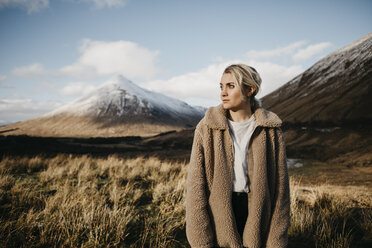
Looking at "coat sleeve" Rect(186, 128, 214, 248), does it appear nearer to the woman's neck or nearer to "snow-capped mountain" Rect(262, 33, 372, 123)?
the woman's neck

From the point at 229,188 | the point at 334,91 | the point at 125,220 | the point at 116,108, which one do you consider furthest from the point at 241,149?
the point at 116,108

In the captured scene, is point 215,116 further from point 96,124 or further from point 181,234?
point 96,124

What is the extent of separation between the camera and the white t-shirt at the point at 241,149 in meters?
1.70

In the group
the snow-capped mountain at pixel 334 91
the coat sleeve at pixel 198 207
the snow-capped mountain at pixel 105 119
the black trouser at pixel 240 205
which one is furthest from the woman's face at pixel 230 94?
the snow-capped mountain at pixel 105 119

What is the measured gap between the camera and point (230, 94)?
1.73 m

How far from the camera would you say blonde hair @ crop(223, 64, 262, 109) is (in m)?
1.71

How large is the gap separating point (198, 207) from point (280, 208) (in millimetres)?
756

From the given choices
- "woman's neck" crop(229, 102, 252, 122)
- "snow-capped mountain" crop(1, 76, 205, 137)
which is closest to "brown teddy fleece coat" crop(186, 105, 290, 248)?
"woman's neck" crop(229, 102, 252, 122)

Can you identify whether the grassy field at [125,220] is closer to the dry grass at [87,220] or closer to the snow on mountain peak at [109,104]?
the dry grass at [87,220]

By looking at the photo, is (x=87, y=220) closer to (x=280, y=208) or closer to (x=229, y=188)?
(x=229, y=188)

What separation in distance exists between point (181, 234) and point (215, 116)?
2.21 metres

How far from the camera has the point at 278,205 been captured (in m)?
1.70

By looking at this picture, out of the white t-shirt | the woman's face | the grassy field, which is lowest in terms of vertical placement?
the grassy field

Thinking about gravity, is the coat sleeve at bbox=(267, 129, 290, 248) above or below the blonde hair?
below
